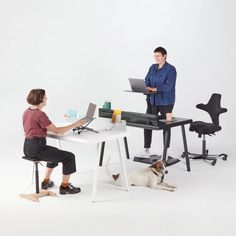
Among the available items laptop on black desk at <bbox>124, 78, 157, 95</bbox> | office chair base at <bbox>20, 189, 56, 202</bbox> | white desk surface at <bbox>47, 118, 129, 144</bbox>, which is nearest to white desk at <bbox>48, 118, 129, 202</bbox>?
white desk surface at <bbox>47, 118, 129, 144</bbox>

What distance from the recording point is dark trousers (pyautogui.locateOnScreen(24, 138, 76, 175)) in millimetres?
5023

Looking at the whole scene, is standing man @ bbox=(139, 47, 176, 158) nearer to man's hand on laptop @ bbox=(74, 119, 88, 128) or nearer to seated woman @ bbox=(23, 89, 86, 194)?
man's hand on laptop @ bbox=(74, 119, 88, 128)

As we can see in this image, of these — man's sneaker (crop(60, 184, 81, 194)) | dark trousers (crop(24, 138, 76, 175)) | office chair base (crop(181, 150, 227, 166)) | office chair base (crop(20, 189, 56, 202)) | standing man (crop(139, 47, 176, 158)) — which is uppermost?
standing man (crop(139, 47, 176, 158))

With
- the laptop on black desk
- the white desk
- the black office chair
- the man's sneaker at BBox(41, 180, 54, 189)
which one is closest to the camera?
the white desk

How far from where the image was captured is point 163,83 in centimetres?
646

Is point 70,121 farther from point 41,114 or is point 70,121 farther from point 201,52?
point 201,52

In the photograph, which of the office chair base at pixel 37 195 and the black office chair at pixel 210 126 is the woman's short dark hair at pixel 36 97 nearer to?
the office chair base at pixel 37 195

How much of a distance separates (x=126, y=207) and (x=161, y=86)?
2.09 m

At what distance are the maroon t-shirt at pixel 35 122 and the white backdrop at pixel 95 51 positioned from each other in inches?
137

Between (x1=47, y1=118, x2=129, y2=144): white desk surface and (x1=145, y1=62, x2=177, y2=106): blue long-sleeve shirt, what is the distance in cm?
125

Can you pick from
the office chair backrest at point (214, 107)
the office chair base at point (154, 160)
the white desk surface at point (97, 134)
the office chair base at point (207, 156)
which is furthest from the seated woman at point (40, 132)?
the office chair backrest at point (214, 107)

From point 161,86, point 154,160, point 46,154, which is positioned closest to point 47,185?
point 46,154

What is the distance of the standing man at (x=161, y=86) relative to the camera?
6.41 metres

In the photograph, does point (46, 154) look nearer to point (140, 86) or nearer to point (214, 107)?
point (140, 86)
